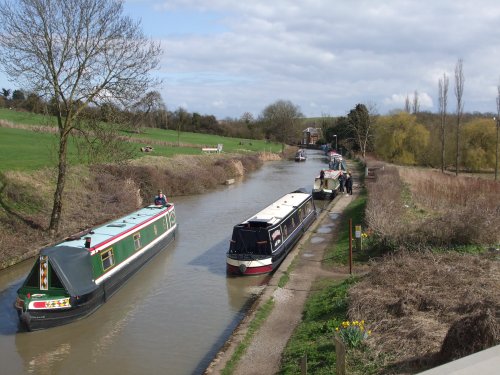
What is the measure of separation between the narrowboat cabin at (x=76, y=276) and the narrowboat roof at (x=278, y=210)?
13.8 feet

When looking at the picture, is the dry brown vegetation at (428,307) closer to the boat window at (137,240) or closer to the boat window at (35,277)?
the boat window at (35,277)

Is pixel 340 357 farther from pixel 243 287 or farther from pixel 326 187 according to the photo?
pixel 326 187

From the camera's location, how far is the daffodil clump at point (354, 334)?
8.18 metres

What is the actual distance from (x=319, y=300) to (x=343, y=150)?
69.9m

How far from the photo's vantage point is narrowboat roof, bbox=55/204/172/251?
1373cm

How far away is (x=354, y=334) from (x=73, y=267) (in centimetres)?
749

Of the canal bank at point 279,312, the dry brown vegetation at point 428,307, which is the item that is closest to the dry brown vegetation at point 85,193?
the canal bank at point 279,312

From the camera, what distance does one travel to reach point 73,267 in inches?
492

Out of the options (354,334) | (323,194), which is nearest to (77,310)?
(354,334)

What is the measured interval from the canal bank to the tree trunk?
935cm

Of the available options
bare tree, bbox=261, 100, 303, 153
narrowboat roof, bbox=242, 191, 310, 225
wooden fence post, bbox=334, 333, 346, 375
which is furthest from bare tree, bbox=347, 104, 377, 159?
wooden fence post, bbox=334, 333, 346, 375

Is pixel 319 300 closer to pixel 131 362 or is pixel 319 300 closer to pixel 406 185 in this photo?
pixel 131 362

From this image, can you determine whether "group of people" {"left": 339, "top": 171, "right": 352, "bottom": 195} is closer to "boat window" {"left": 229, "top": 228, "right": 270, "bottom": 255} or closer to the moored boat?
the moored boat

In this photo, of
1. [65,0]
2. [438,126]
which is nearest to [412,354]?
[65,0]
